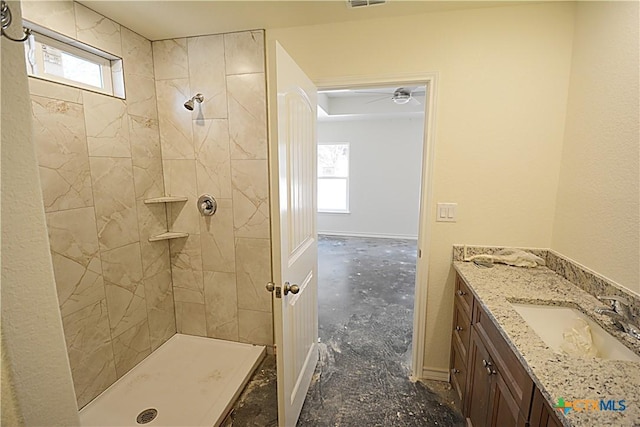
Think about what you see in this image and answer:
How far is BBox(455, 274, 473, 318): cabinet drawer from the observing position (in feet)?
5.16

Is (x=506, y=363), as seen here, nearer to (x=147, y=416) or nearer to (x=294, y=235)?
(x=294, y=235)

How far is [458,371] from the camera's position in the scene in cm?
178

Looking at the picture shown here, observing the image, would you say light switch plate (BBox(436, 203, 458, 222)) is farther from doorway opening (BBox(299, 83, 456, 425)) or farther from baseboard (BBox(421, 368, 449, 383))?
baseboard (BBox(421, 368, 449, 383))

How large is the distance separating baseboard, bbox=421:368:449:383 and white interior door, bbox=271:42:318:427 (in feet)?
2.74

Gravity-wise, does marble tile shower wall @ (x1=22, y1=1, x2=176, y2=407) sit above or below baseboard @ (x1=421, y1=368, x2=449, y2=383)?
Answer: above

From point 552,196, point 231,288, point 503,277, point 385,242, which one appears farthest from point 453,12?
point 385,242

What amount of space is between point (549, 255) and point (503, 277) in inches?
17.4

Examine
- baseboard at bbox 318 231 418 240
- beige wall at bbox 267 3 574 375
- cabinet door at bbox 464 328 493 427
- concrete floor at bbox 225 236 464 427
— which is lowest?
concrete floor at bbox 225 236 464 427

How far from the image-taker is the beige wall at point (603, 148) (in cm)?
121

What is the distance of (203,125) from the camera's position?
2156 mm

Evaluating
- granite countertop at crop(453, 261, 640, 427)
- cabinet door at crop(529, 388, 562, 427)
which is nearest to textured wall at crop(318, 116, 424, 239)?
granite countertop at crop(453, 261, 640, 427)

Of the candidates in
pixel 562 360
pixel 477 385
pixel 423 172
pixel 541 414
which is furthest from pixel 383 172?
pixel 541 414

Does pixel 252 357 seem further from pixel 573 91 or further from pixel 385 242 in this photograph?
pixel 385 242

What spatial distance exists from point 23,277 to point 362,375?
6.93 feet
